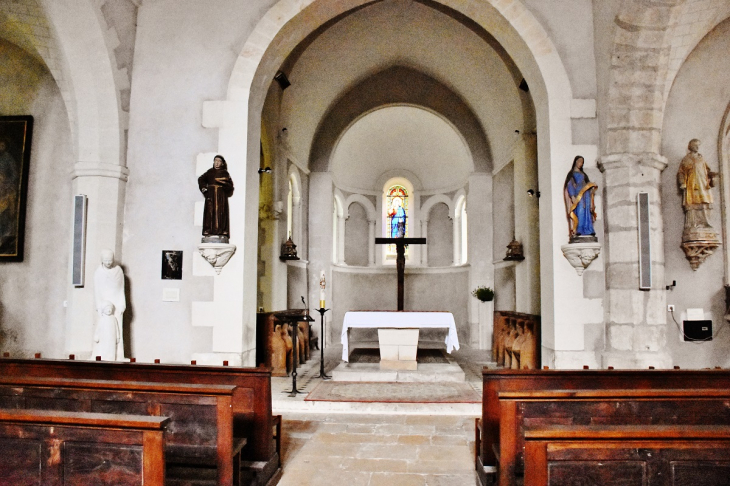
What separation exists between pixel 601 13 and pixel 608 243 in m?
2.77

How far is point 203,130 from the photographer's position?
6.84 meters

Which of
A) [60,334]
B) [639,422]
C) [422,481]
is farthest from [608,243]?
[60,334]

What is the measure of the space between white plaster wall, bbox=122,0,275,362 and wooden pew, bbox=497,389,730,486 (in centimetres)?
432

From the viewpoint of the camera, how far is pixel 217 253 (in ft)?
21.2

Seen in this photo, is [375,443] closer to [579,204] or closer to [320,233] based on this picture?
[579,204]

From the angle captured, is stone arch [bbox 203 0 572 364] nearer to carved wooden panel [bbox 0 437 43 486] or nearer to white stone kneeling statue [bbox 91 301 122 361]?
white stone kneeling statue [bbox 91 301 122 361]

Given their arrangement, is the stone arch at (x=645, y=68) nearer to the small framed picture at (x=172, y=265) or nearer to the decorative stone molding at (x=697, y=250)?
the decorative stone molding at (x=697, y=250)

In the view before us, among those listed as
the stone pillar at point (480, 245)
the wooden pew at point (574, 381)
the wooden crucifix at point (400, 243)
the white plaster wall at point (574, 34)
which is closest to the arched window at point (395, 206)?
the stone pillar at point (480, 245)

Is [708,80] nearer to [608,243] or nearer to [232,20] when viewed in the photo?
[608,243]

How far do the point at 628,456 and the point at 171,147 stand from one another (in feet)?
20.2

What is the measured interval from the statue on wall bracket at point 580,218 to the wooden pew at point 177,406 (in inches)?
174

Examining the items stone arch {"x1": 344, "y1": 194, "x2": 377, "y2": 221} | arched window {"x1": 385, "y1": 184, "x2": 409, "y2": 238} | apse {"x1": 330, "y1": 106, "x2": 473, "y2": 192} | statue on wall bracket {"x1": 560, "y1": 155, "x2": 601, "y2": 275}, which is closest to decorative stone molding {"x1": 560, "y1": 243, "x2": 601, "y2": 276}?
statue on wall bracket {"x1": 560, "y1": 155, "x2": 601, "y2": 275}

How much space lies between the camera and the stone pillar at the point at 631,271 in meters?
6.15

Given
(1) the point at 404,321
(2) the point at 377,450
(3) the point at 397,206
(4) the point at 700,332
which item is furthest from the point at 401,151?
(2) the point at 377,450
